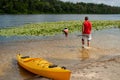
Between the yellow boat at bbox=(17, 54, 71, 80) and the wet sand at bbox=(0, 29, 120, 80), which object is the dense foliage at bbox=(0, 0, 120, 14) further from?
the yellow boat at bbox=(17, 54, 71, 80)

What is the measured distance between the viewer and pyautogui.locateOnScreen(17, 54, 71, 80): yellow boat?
11.7m

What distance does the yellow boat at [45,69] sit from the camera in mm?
11727

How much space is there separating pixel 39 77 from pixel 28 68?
100 centimetres

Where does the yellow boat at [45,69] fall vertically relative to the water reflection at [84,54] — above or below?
above

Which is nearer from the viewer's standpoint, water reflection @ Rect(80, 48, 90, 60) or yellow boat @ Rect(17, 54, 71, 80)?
yellow boat @ Rect(17, 54, 71, 80)

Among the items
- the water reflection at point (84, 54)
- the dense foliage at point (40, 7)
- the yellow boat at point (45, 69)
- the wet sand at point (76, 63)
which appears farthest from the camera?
the dense foliage at point (40, 7)

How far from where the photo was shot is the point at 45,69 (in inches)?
497

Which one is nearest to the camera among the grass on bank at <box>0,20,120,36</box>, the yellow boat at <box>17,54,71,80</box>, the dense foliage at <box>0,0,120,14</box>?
the yellow boat at <box>17,54,71,80</box>

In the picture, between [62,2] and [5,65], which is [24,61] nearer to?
[5,65]

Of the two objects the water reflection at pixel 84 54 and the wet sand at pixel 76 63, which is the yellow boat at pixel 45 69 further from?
the water reflection at pixel 84 54

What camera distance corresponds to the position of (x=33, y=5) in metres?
138

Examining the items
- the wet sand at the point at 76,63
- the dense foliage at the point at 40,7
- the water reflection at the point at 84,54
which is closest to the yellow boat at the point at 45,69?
the wet sand at the point at 76,63

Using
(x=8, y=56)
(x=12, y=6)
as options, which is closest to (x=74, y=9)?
(x=12, y=6)

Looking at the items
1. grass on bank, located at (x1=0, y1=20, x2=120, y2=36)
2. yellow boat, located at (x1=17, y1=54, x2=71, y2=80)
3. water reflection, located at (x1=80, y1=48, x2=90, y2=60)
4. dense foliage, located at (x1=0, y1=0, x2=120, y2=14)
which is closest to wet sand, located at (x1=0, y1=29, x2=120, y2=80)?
water reflection, located at (x1=80, y1=48, x2=90, y2=60)
